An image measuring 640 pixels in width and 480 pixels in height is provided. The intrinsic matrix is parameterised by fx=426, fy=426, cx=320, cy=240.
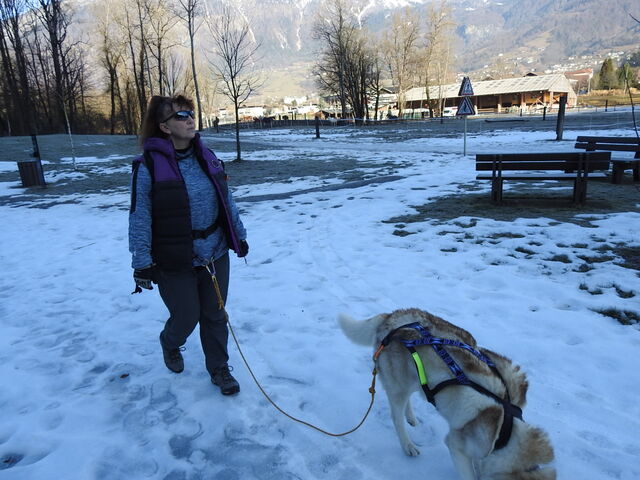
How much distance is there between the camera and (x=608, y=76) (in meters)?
91.9

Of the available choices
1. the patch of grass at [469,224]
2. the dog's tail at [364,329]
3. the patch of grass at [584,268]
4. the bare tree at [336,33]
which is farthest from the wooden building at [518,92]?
the dog's tail at [364,329]

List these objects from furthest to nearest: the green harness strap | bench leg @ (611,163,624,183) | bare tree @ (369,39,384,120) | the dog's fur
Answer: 1. bare tree @ (369,39,384,120)
2. bench leg @ (611,163,624,183)
3. the green harness strap
4. the dog's fur

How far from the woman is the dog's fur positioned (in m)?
1.35

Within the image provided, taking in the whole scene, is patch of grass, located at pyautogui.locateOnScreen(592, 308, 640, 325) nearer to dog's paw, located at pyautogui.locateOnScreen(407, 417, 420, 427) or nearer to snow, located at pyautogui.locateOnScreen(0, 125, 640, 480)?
snow, located at pyautogui.locateOnScreen(0, 125, 640, 480)

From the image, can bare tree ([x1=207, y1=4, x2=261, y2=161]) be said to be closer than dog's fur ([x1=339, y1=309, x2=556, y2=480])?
No

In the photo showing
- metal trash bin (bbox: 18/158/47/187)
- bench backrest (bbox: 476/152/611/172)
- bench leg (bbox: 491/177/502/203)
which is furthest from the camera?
metal trash bin (bbox: 18/158/47/187)

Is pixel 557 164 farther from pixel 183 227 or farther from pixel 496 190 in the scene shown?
pixel 183 227

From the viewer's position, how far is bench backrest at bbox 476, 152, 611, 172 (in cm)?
771

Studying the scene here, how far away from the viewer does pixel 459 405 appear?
211 centimetres

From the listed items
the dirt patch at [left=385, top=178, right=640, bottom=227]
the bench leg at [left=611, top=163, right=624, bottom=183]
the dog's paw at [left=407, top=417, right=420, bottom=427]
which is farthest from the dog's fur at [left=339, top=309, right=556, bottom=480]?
the bench leg at [left=611, top=163, right=624, bottom=183]

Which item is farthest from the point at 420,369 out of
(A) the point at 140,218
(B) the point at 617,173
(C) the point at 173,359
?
(B) the point at 617,173

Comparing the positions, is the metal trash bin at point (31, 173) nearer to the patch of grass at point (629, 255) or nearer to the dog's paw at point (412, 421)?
the dog's paw at point (412, 421)

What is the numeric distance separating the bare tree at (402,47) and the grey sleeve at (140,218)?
62.1 m

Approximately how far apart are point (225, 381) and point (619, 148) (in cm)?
1167
